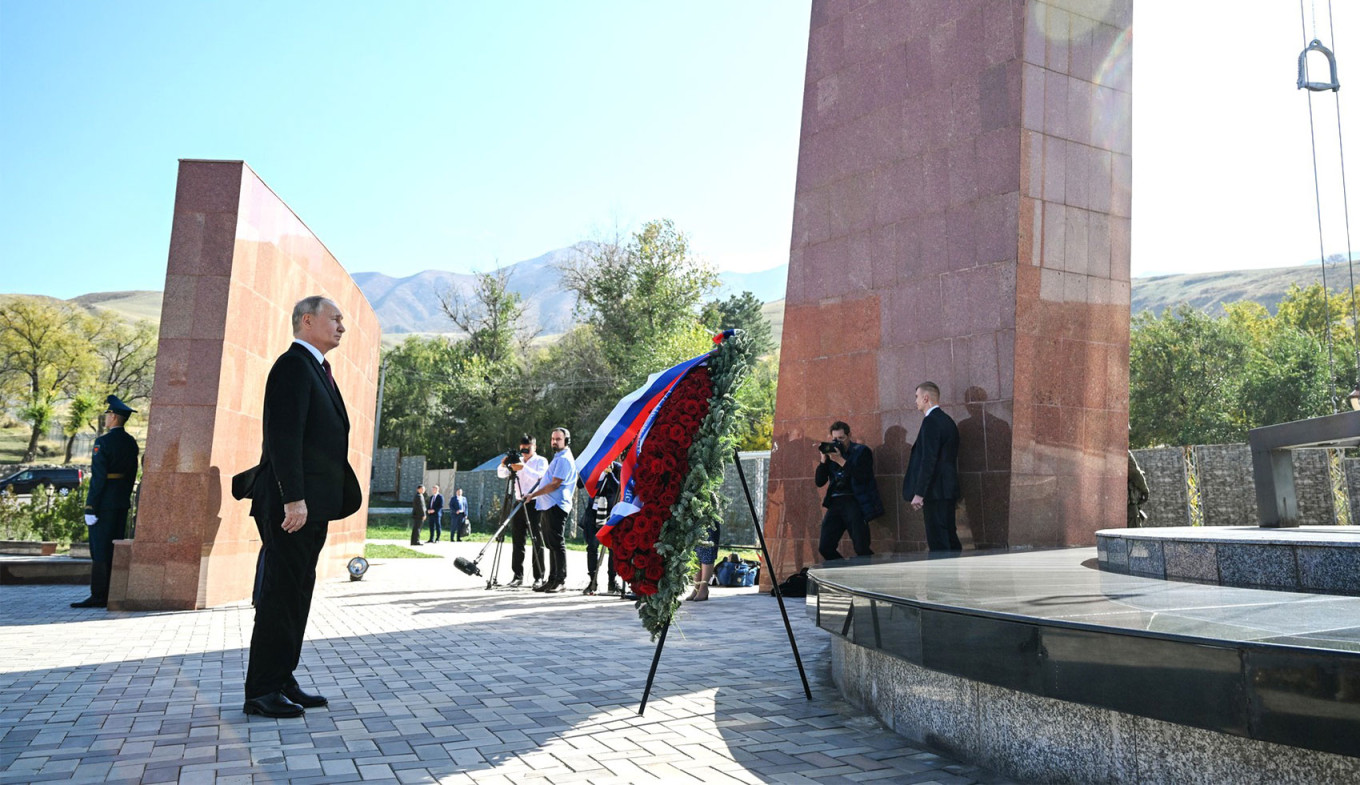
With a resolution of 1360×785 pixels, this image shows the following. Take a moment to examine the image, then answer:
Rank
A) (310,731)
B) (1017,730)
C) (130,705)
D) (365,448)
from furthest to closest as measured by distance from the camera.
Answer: (365,448) < (130,705) < (310,731) < (1017,730)

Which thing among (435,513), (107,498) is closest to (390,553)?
(435,513)

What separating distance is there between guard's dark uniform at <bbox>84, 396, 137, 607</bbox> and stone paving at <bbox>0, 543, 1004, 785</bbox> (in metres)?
1.04

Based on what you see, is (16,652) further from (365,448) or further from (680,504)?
(365,448)

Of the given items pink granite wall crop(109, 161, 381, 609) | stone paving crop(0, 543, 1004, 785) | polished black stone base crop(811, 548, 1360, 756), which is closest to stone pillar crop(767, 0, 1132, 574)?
stone paving crop(0, 543, 1004, 785)

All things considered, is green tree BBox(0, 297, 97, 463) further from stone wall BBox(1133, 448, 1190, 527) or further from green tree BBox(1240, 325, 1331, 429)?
green tree BBox(1240, 325, 1331, 429)

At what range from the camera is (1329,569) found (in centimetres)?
424

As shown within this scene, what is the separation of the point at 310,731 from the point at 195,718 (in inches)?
27.0

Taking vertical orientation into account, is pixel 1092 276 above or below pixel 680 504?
above

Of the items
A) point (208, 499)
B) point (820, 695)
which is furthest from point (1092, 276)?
point (208, 499)

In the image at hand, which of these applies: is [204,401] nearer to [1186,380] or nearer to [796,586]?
[796,586]

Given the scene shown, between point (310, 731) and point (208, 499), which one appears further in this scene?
point (208, 499)

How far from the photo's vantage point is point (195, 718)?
14.0 ft

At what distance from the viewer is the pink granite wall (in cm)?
845

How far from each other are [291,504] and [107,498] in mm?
6013
